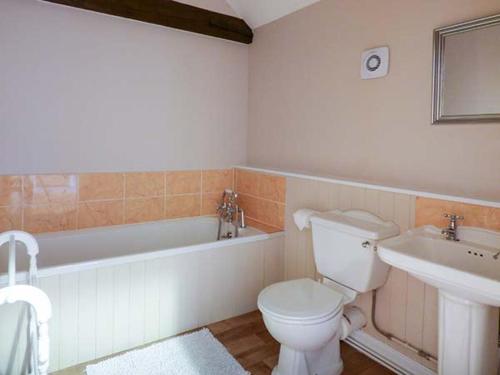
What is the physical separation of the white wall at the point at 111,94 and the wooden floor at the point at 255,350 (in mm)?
1357

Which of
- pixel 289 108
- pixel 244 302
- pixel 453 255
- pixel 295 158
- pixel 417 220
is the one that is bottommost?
pixel 244 302

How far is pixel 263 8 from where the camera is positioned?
3045 millimetres

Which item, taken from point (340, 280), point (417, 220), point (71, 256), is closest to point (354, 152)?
point (417, 220)

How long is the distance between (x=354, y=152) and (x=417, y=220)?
0.66 meters

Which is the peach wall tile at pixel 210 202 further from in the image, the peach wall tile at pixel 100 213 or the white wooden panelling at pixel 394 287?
the white wooden panelling at pixel 394 287

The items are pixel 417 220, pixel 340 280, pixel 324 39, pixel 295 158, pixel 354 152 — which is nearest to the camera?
pixel 417 220

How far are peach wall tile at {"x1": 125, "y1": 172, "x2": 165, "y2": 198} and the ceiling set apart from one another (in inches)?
60.6

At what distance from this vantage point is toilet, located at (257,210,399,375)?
1775mm

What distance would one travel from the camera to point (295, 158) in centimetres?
294

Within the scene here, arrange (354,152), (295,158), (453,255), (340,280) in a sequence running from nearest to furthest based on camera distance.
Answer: (453,255)
(340,280)
(354,152)
(295,158)

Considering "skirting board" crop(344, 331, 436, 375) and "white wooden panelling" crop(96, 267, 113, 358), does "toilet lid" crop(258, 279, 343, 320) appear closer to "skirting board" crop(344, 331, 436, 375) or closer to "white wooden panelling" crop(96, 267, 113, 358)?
"skirting board" crop(344, 331, 436, 375)

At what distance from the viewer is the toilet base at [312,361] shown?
1888 mm

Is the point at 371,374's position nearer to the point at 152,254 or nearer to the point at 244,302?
the point at 244,302

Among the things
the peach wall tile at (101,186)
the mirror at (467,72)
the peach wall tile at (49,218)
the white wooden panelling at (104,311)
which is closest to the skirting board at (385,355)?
the mirror at (467,72)
